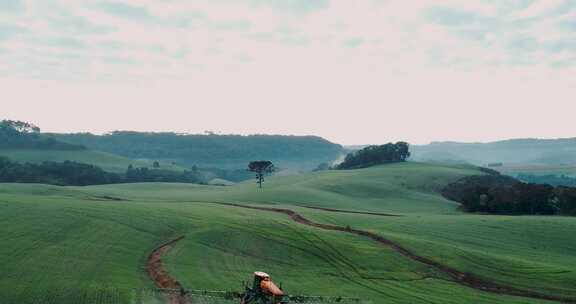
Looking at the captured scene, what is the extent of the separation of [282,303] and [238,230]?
3628 cm

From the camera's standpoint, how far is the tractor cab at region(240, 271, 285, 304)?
Answer: 10.3 metres

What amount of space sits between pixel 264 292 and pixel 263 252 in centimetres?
3182

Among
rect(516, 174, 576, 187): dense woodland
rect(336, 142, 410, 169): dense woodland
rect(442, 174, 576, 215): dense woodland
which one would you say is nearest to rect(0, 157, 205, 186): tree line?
rect(336, 142, 410, 169): dense woodland

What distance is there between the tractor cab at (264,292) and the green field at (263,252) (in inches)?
793

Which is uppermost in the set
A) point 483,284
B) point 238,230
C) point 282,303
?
point 282,303

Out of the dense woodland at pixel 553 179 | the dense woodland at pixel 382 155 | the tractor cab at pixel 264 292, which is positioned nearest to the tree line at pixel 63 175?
the dense woodland at pixel 382 155

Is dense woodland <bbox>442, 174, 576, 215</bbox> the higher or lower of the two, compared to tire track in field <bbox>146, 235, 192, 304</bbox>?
higher

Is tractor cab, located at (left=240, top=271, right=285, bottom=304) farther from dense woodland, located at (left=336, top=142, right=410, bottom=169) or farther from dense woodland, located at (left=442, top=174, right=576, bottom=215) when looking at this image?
dense woodland, located at (left=336, top=142, right=410, bottom=169)

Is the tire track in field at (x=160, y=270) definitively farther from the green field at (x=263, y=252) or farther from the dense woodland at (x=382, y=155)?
the dense woodland at (x=382, y=155)

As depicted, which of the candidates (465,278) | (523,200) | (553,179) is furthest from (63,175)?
(553,179)

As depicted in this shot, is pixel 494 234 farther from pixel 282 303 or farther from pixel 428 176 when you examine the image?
pixel 428 176

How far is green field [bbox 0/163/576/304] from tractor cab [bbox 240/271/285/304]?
66.1 ft

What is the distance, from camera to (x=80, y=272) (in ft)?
109

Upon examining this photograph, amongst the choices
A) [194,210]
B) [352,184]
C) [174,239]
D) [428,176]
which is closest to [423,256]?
[174,239]
